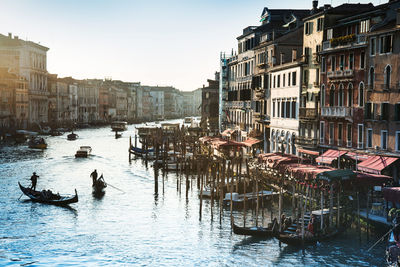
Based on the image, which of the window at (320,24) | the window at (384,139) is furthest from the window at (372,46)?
the window at (320,24)

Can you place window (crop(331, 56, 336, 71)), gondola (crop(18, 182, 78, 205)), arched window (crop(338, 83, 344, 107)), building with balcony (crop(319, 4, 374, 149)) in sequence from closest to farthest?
gondola (crop(18, 182, 78, 205)), building with balcony (crop(319, 4, 374, 149)), arched window (crop(338, 83, 344, 107)), window (crop(331, 56, 336, 71))

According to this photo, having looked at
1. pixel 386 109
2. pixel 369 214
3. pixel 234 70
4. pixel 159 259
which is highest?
pixel 234 70

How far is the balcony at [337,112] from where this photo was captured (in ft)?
107

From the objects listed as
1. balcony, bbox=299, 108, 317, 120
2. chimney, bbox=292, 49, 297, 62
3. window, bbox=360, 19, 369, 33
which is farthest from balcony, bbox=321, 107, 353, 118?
chimney, bbox=292, 49, 297, 62

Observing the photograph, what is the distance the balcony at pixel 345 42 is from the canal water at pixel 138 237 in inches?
425

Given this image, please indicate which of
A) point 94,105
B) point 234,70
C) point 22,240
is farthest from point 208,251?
point 94,105

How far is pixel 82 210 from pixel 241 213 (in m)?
9.36

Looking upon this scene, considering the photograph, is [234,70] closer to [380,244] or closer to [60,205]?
[60,205]

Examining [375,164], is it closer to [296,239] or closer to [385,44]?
[385,44]

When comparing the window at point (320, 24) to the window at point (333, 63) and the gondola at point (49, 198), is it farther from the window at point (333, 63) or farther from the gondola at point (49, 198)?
the gondola at point (49, 198)

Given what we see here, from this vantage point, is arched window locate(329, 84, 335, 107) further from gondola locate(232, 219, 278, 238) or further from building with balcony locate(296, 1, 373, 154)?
gondola locate(232, 219, 278, 238)

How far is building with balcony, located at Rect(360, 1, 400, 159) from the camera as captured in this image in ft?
93.6

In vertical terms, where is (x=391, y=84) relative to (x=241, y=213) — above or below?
above

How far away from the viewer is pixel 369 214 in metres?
24.1
